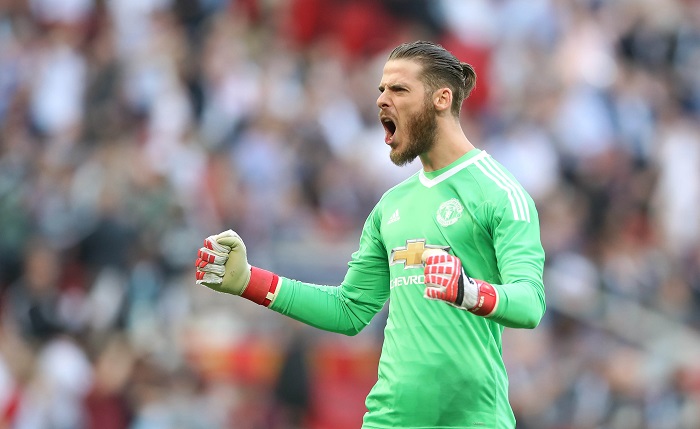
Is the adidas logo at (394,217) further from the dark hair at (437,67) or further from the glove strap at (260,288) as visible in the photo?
the glove strap at (260,288)

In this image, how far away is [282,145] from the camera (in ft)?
47.5

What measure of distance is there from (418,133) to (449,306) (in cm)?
75

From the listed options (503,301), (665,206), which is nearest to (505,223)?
(503,301)

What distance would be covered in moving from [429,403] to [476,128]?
935 centimetres

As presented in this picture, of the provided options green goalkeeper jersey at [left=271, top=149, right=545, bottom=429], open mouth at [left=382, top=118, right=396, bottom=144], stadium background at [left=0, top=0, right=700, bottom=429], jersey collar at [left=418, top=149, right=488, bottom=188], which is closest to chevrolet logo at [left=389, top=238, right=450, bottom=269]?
green goalkeeper jersey at [left=271, top=149, right=545, bottom=429]

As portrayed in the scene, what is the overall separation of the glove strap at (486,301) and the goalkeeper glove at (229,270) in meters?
1.31

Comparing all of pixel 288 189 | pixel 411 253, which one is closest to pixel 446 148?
pixel 411 253

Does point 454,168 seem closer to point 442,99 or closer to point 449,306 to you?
point 442,99

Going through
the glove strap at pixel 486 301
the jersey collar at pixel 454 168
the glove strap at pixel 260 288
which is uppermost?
→ the jersey collar at pixel 454 168

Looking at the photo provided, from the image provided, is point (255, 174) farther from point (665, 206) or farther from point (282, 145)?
point (665, 206)

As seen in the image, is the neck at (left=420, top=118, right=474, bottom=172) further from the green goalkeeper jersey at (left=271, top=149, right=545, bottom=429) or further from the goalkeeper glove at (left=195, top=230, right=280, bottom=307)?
the goalkeeper glove at (left=195, top=230, right=280, bottom=307)

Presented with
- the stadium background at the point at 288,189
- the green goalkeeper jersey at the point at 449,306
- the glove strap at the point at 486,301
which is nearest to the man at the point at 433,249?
the green goalkeeper jersey at the point at 449,306

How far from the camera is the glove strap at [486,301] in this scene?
190 inches

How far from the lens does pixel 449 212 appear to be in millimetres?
5508
